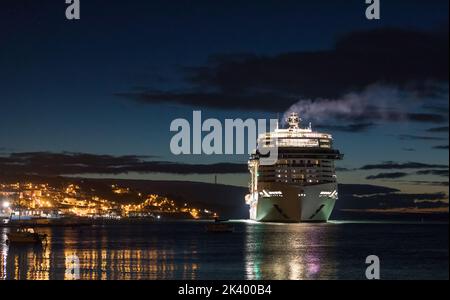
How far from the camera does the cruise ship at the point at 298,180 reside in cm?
11050

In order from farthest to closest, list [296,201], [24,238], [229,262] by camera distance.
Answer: [296,201]
[24,238]
[229,262]

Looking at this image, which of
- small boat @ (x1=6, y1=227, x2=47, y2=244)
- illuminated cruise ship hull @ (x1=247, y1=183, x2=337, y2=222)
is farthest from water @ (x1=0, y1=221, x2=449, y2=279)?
illuminated cruise ship hull @ (x1=247, y1=183, x2=337, y2=222)

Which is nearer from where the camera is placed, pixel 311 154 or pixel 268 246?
pixel 268 246

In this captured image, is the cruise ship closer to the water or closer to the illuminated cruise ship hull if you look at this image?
the illuminated cruise ship hull

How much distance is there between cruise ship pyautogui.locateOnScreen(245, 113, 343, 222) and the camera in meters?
110

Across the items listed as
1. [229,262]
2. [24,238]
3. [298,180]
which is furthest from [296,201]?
[229,262]

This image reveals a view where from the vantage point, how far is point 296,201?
4326 inches

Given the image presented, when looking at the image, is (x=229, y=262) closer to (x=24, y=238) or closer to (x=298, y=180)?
(x=24, y=238)

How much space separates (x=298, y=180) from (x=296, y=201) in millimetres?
2911

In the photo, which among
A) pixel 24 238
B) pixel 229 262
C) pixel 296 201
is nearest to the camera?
pixel 229 262

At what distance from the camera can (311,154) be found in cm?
11412
